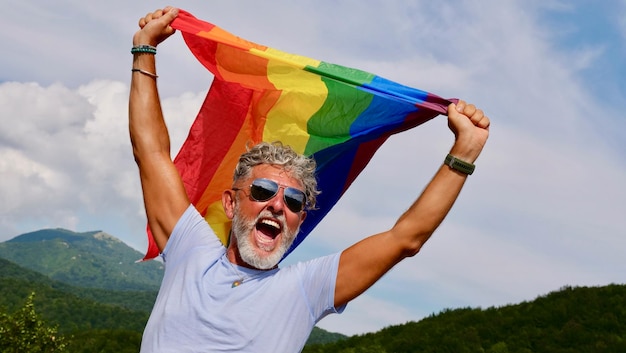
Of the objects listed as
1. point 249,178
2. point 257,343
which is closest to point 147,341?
point 257,343

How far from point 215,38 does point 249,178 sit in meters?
1.83

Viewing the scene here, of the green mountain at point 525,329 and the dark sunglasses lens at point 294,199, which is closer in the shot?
the dark sunglasses lens at point 294,199

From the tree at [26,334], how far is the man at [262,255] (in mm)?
31300

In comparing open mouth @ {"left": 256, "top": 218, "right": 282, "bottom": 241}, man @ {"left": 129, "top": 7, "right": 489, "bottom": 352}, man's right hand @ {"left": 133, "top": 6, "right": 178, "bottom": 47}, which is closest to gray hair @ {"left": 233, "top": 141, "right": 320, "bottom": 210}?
man @ {"left": 129, "top": 7, "right": 489, "bottom": 352}

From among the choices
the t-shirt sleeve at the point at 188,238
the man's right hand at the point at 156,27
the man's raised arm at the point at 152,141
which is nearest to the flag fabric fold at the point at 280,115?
the man's right hand at the point at 156,27

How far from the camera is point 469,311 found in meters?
40.1

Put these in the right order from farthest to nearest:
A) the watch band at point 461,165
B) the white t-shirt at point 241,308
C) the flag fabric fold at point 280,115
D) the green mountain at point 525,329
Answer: the green mountain at point 525,329, the flag fabric fold at point 280,115, the watch band at point 461,165, the white t-shirt at point 241,308

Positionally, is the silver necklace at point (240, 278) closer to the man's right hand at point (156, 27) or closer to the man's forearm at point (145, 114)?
the man's forearm at point (145, 114)

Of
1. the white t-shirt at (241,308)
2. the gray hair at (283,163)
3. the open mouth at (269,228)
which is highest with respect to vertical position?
the gray hair at (283,163)

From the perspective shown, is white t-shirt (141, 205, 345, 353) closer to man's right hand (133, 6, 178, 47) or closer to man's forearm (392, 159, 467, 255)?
man's forearm (392, 159, 467, 255)

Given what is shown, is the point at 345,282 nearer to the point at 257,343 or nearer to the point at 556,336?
the point at 257,343

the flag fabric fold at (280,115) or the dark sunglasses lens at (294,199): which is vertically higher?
the flag fabric fold at (280,115)

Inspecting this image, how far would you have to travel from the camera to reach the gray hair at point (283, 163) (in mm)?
4191

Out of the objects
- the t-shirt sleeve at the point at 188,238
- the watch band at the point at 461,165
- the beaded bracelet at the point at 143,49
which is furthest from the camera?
the beaded bracelet at the point at 143,49
